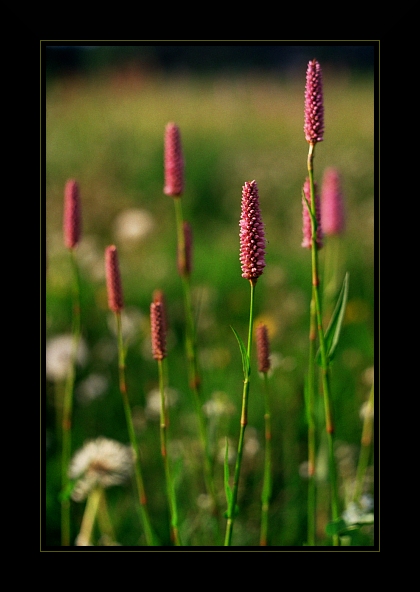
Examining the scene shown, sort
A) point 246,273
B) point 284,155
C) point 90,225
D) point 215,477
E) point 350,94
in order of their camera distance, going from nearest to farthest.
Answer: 1. point 246,273
2. point 215,477
3. point 90,225
4. point 284,155
5. point 350,94

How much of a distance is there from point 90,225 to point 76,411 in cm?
197

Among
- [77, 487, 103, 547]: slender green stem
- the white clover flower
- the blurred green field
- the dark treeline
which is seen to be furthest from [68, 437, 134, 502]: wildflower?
the dark treeline

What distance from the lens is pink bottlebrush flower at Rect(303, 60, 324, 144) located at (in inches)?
50.1

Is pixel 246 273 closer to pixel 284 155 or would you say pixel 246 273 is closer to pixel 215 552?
pixel 215 552

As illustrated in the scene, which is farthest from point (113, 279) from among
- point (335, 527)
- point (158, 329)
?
point (335, 527)

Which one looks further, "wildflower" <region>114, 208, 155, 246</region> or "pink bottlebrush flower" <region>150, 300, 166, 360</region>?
"wildflower" <region>114, 208, 155, 246</region>

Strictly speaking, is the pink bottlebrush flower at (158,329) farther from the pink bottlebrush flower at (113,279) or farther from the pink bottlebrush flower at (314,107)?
the pink bottlebrush flower at (314,107)

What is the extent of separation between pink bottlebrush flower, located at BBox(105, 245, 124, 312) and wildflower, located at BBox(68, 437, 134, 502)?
1.69 ft

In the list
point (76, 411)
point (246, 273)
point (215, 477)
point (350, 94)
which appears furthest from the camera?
point (350, 94)

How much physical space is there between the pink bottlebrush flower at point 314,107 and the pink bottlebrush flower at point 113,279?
46 centimetres

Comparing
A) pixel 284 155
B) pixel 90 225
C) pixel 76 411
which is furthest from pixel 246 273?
pixel 284 155

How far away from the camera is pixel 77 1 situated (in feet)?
5.10

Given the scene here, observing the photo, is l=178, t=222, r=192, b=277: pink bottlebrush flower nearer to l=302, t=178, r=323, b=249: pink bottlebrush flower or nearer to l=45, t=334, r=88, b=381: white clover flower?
l=302, t=178, r=323, b=249: pink bottlebrush flower

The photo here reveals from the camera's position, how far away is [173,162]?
162 centimetres
